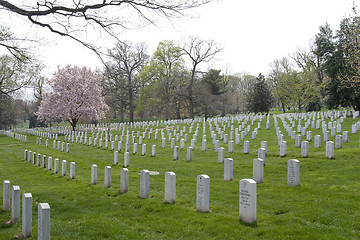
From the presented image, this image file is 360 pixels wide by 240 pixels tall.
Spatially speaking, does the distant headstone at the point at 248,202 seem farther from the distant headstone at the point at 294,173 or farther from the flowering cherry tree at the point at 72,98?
the flowering cherry tree at the point at 72,98

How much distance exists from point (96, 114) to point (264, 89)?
31.6 m

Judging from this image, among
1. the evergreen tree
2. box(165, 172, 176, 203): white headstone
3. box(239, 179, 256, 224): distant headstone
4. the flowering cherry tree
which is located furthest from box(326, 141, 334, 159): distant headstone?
the evergreen tree

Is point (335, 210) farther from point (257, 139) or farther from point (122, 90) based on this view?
point (122, 90)

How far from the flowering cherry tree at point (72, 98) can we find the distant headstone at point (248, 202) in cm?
4024

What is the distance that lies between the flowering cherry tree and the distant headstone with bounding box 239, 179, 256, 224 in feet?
132

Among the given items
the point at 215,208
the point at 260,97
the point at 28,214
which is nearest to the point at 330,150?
the point at 215,208

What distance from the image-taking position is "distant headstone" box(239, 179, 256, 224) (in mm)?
6039

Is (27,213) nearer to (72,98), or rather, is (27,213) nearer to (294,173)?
(294,173)

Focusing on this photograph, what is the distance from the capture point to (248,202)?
20.0 feet

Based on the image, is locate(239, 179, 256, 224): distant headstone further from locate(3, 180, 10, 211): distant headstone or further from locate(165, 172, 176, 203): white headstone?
locate(3, 180, 10, 211): distant headstone

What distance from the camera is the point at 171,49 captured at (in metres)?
59.6

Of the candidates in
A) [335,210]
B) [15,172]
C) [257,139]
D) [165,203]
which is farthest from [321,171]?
[15,172]

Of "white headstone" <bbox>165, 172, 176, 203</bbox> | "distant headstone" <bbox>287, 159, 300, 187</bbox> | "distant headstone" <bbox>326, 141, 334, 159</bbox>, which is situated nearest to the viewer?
"white headstone" <bbox>165, 172, 176, 203</bbox>

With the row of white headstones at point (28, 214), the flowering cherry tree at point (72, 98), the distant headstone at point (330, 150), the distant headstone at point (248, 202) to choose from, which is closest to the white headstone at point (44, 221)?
the row of white headstones at point (28, 214)
